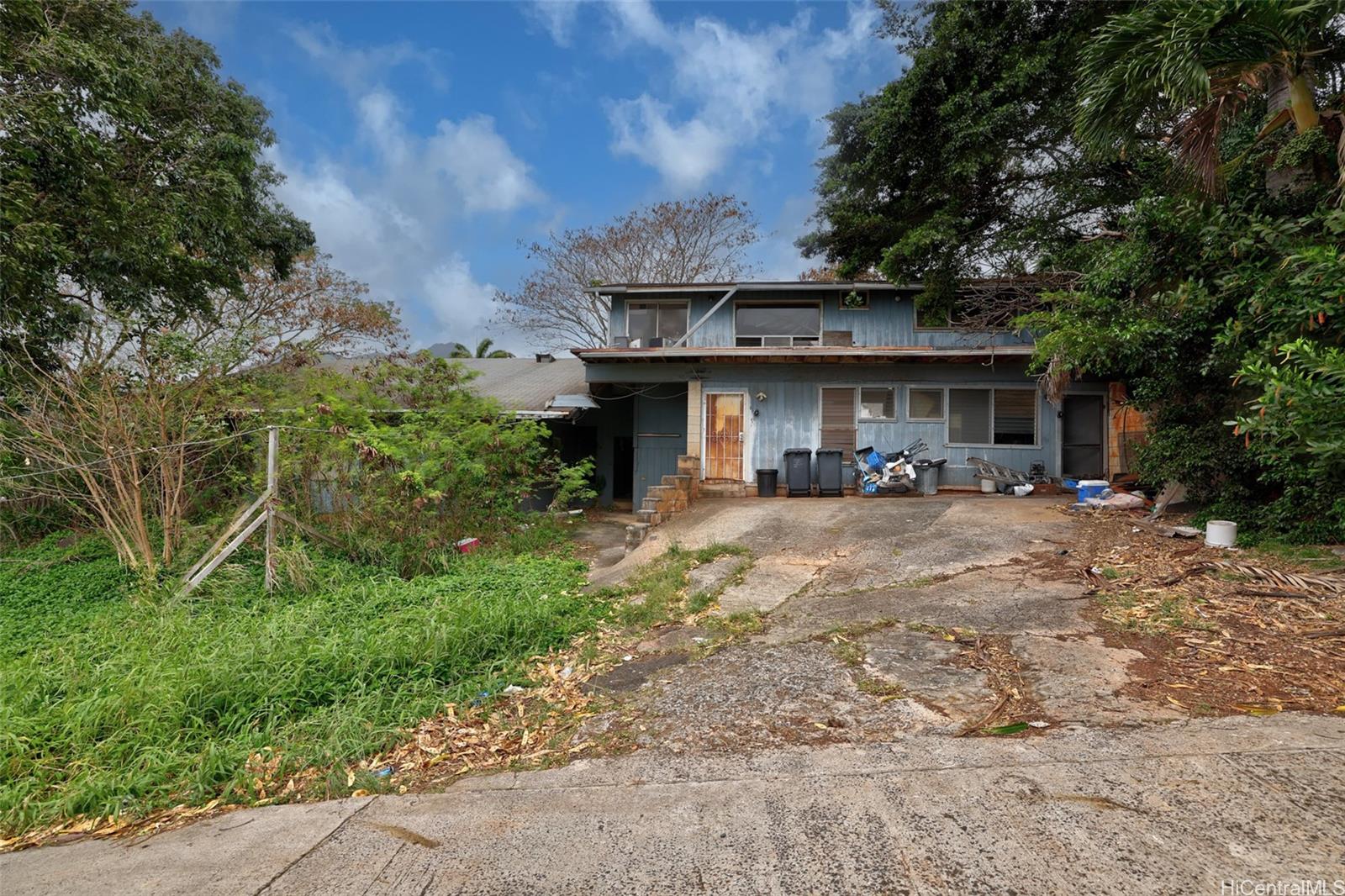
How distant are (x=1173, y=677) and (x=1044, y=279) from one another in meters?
9.07

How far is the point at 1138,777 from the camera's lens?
2322 mm

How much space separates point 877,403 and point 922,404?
0.84 m

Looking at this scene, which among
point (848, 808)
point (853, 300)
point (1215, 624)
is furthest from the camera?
point (853, 300)

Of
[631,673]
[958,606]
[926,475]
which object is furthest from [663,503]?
[631,673]

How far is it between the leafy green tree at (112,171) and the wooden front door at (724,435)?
8.40m

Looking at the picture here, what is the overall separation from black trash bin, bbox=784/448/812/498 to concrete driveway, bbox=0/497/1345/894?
707cm

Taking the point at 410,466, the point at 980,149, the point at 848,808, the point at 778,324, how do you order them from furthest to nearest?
the point at 778,324
the point at 980,149
the point at 410,466
the point at 848,808

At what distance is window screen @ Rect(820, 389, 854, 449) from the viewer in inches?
449

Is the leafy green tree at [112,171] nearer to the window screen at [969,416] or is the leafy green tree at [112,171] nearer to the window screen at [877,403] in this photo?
the window screen at [877,403]

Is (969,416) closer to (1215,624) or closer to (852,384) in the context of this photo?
(852,384)

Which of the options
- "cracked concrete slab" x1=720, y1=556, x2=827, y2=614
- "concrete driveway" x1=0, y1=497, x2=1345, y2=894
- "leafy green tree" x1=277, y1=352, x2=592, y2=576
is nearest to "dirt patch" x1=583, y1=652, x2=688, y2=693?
"concrete driveway" x1=0, y1=497, x2=1345, y2=894

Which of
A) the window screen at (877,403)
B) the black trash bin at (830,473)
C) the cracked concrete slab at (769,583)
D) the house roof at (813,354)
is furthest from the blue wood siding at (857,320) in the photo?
the cracked concrete slab at (769,583)

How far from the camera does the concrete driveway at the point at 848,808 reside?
1957 mm

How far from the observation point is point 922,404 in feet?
37.4
